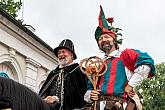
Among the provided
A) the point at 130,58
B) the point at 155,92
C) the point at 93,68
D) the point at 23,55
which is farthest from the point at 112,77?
the point at 155,92

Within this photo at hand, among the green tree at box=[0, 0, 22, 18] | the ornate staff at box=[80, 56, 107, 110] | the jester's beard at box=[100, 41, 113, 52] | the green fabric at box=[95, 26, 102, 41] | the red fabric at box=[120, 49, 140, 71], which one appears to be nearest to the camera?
the ornate staff at box=[80, 56, 107, 110]

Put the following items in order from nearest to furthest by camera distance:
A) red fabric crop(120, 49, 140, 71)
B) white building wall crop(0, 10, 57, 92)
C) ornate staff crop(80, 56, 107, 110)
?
ornate staff crop(80, 56, 107, 110)
red fabric crop(120, 49, 140, 71)
white building wall crop(0, 10, 57, 92)

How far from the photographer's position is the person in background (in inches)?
128

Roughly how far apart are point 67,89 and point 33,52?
404 inches

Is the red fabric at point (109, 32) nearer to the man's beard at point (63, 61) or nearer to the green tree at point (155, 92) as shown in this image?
the man's beard at point (63, 61)

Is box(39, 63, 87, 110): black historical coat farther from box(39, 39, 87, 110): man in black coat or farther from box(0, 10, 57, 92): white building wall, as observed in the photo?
box(0, 10, 57, 92): white building wall

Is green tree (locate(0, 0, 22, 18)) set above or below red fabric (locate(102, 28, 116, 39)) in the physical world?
above

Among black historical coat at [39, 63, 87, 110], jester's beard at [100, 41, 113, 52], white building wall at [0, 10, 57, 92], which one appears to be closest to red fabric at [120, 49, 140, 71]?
jester's beard at [100, 41, 113, 52]

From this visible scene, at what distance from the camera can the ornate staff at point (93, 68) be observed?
10.3ft

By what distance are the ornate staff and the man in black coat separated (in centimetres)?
30

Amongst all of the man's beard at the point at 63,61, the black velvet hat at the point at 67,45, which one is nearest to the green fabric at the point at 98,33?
the black velvet hat at the point at 67,45

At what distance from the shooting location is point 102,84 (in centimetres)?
340

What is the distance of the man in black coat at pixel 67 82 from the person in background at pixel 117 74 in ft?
0.37

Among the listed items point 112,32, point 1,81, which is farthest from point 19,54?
point 1,81
